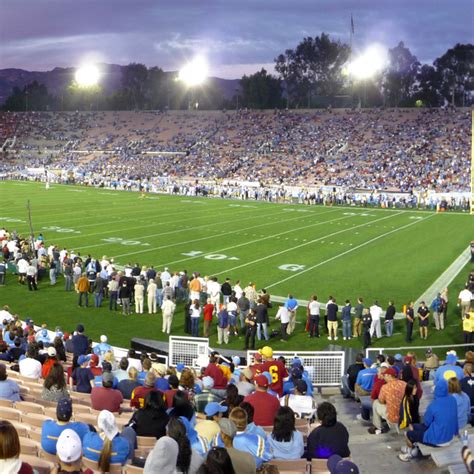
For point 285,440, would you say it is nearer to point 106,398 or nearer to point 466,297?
point 106,398

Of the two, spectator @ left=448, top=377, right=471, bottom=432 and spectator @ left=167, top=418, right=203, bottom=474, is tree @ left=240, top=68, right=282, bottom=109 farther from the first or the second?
spectator @ left=167, top=418, right=203, bottom=474

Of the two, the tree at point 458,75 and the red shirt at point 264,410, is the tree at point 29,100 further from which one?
the red shirt at point 264,410

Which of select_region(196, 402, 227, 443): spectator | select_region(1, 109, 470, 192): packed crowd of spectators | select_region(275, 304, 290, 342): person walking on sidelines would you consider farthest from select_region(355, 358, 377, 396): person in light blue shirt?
select_region(1, 109, 470, 192): packed crowd of spectators

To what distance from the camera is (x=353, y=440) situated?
8883mm

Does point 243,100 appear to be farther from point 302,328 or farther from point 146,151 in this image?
point 302,328

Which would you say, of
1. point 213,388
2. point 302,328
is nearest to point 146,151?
point 302,328

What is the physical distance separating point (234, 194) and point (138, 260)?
1275 inches

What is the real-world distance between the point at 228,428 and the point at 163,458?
0.67 m

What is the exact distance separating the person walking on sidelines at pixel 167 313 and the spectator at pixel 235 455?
10.5 m

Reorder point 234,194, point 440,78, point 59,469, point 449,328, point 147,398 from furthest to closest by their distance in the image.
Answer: point 440,78 → point 234,194 → point 449,328 → point 147,398 → point 59,469

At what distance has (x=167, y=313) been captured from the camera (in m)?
16.5

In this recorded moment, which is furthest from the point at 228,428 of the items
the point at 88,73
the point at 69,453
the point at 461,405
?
the point at 88,73

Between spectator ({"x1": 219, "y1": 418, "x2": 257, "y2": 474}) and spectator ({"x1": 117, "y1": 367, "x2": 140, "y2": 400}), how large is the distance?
3.12 metres

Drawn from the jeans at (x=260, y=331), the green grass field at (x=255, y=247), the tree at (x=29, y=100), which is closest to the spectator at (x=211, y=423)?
the green grass field at (x=255, y=247)
